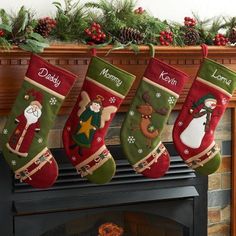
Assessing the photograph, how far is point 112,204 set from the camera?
7.68 ft

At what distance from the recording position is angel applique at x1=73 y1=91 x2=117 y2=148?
213 cm

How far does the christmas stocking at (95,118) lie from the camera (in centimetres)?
212

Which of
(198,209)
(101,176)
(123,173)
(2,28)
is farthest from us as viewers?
(198,209)

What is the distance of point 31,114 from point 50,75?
0.16m

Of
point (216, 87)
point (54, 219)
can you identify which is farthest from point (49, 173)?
point (216, 87)

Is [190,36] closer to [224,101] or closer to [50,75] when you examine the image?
[224,101]

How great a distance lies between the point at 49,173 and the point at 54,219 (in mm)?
277

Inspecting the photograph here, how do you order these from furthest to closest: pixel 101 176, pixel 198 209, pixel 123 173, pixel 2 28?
1. pixel 198 209
2. pixel 123 173
3. pixel 101 176
4. pixel 2 28

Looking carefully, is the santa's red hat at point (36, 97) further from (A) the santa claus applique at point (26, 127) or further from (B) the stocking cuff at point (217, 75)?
(B) the stocking cuff at point (217, 75)

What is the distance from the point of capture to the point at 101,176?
7.09ft

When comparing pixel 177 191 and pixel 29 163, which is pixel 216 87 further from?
pixel 29 163

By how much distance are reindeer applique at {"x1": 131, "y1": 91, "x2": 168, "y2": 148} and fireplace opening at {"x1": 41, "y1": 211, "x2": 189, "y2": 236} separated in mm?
438

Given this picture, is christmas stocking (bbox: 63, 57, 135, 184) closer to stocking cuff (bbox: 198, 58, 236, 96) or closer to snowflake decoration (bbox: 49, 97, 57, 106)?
snowflake decoration (bbox: 49, 97, 57, 106)

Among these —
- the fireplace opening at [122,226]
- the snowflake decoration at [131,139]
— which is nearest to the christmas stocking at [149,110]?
the snowflake decoration at [131,139]
